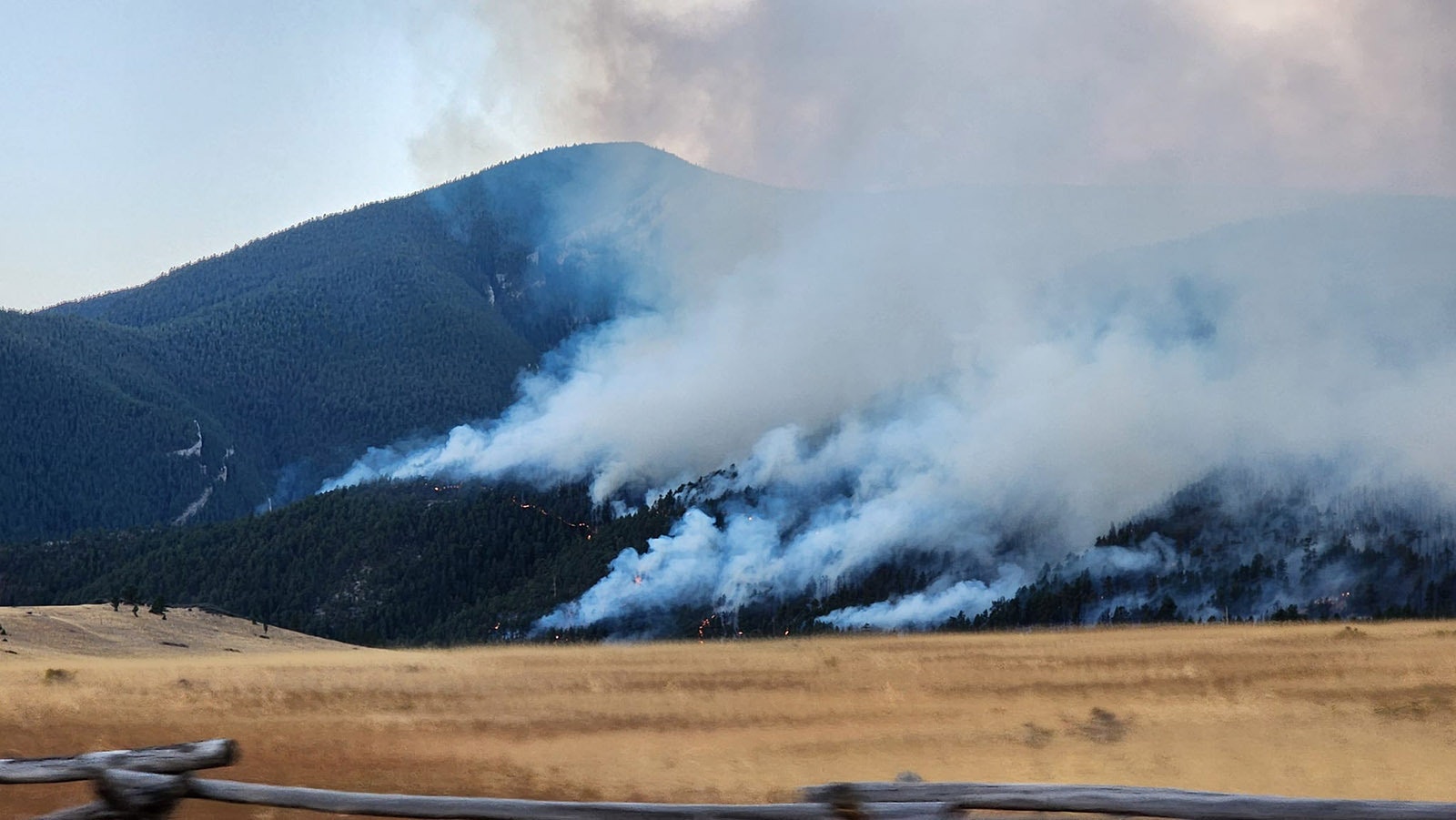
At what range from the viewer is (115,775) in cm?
1070

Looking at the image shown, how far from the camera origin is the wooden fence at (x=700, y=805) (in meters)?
8.83

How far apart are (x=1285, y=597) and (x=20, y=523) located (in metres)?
148

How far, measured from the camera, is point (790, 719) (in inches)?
901

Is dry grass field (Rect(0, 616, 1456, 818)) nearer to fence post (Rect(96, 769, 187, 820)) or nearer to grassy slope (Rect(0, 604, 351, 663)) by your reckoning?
fence post (Rect(96, 769, 187, 820))

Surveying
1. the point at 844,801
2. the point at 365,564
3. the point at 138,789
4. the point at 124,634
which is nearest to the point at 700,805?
the point at 844,801

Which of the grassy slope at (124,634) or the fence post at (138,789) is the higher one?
the grassy slope at (124,634)

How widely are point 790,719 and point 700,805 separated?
1338cm

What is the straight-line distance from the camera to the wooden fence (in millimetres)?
8828

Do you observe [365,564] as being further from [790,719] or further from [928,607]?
[790,719]

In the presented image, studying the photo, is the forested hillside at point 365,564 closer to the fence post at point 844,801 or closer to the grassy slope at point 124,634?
the grassy slope at point 124,634

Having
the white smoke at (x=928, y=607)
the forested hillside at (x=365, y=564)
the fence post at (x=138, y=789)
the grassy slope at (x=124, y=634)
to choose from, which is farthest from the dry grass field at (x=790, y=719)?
the white smoke at (x=928, y=607)

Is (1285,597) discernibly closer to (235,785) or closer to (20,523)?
(235,785)

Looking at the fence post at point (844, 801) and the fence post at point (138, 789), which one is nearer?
the fence post at point (844, 801)

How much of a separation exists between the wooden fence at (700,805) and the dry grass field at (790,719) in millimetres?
4633
